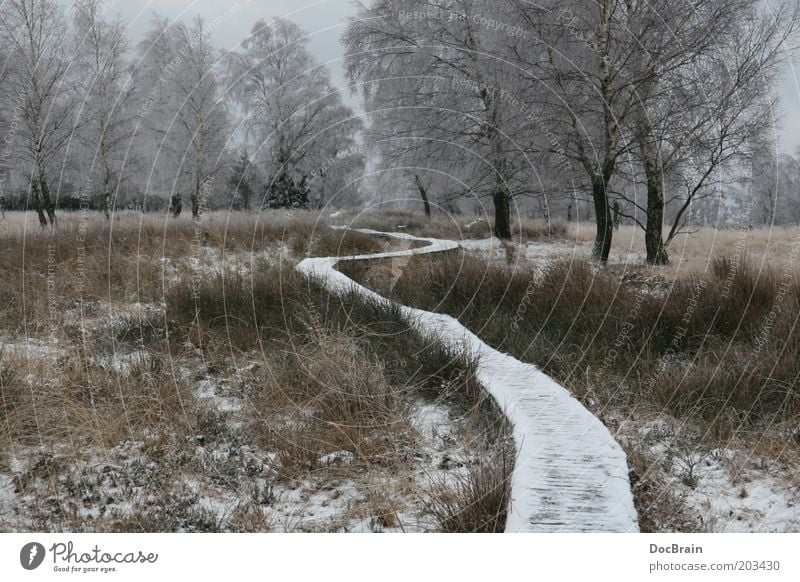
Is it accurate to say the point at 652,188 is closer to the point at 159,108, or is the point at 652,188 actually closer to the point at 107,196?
the point at 107,196

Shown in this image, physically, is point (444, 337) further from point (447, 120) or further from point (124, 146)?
point (124, 146)

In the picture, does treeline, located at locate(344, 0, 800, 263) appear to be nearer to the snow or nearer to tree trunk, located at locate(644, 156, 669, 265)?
tree trunk, located at locate(644, 156, 669, 265)

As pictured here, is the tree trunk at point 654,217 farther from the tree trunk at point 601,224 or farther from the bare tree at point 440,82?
the bare tree at point 440,82

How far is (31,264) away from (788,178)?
444 inches

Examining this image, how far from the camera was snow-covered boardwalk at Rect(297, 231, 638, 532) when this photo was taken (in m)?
2.54

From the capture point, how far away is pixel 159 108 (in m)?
20.8

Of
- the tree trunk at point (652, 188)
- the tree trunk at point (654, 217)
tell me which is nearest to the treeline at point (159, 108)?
the tree trunk at point (652, 188)

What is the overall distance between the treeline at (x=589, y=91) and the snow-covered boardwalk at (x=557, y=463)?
5022mm

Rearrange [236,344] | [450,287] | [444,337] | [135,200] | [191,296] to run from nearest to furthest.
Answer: [444,337]
[236,344]
[191,296]
[450,287]
[135,200]

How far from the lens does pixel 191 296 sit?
6711 mm

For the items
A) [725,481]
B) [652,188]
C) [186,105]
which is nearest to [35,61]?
[186,105]

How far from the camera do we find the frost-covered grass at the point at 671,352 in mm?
3164

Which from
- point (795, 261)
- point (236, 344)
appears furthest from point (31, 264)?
point (795, 261)

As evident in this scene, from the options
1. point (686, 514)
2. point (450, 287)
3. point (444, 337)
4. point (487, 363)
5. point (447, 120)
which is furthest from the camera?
point (447, 120)
